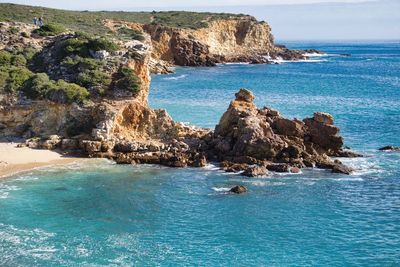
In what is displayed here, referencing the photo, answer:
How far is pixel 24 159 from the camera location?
37.7 metres

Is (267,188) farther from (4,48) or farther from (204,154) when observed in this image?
(4,48)

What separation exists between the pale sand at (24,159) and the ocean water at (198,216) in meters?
1.18

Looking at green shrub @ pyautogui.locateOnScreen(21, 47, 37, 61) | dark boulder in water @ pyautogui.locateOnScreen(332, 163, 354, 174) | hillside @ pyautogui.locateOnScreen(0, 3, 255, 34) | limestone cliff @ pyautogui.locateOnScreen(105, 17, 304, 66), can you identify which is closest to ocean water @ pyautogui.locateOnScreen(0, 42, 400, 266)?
dark boulder in water @ pyautogui.locateOnScreen(332, 163, 354, 174)

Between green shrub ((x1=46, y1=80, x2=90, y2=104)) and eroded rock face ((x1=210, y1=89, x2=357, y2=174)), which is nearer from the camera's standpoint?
eroded rock face ((x1=210, y1=89, x2=357, y2=174))

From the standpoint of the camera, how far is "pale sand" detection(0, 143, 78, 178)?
1433 inches

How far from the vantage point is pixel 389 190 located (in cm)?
3291

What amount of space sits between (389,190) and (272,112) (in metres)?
12.5

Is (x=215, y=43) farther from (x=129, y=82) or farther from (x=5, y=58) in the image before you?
(x=129, y=82)

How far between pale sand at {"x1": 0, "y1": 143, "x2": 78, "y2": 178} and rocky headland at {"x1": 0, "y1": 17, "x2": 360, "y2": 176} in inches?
44.9

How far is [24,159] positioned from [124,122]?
26.8 feet

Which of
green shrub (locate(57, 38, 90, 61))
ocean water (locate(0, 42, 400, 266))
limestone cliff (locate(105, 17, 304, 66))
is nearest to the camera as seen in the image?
→ ocean water (locate(0, 42, 400, 266))

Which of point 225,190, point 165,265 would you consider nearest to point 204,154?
point 225,190

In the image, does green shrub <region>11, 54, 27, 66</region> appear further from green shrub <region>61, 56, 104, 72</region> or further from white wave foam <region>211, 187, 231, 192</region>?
white wave foam <region>211, 187, 231, 192</region>

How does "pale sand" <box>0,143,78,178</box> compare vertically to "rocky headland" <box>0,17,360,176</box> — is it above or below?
below
